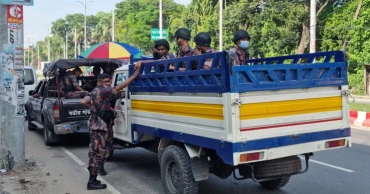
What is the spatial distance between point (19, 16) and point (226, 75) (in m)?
4.65

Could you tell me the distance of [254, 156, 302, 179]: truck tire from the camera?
15.1ft

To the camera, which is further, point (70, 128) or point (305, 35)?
point (305, 35)

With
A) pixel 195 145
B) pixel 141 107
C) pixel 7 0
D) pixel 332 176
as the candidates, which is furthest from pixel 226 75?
pixel 7 0

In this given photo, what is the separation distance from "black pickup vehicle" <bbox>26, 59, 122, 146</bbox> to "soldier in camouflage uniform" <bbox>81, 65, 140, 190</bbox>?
290 centimetres

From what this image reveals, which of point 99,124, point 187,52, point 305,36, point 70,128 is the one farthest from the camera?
point 305,36

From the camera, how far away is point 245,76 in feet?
13.6

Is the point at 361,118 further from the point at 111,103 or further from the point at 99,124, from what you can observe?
the point at 99,124

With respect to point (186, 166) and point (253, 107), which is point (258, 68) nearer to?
point (253, 107)

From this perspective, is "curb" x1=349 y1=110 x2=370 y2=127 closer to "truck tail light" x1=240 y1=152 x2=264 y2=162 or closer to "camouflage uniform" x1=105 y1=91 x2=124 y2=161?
"camouflage uniform" x1=105 y1=91 x2=124 y2=161

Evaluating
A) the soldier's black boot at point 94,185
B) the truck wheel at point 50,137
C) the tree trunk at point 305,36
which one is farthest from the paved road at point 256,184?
the tree trunk at point 305,36

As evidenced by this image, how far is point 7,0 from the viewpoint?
6.89 m

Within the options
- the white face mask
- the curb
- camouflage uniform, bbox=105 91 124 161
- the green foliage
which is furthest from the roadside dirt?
the green foliage

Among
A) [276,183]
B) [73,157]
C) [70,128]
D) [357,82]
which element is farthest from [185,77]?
[357,82]

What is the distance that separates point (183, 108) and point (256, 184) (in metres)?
2.07
